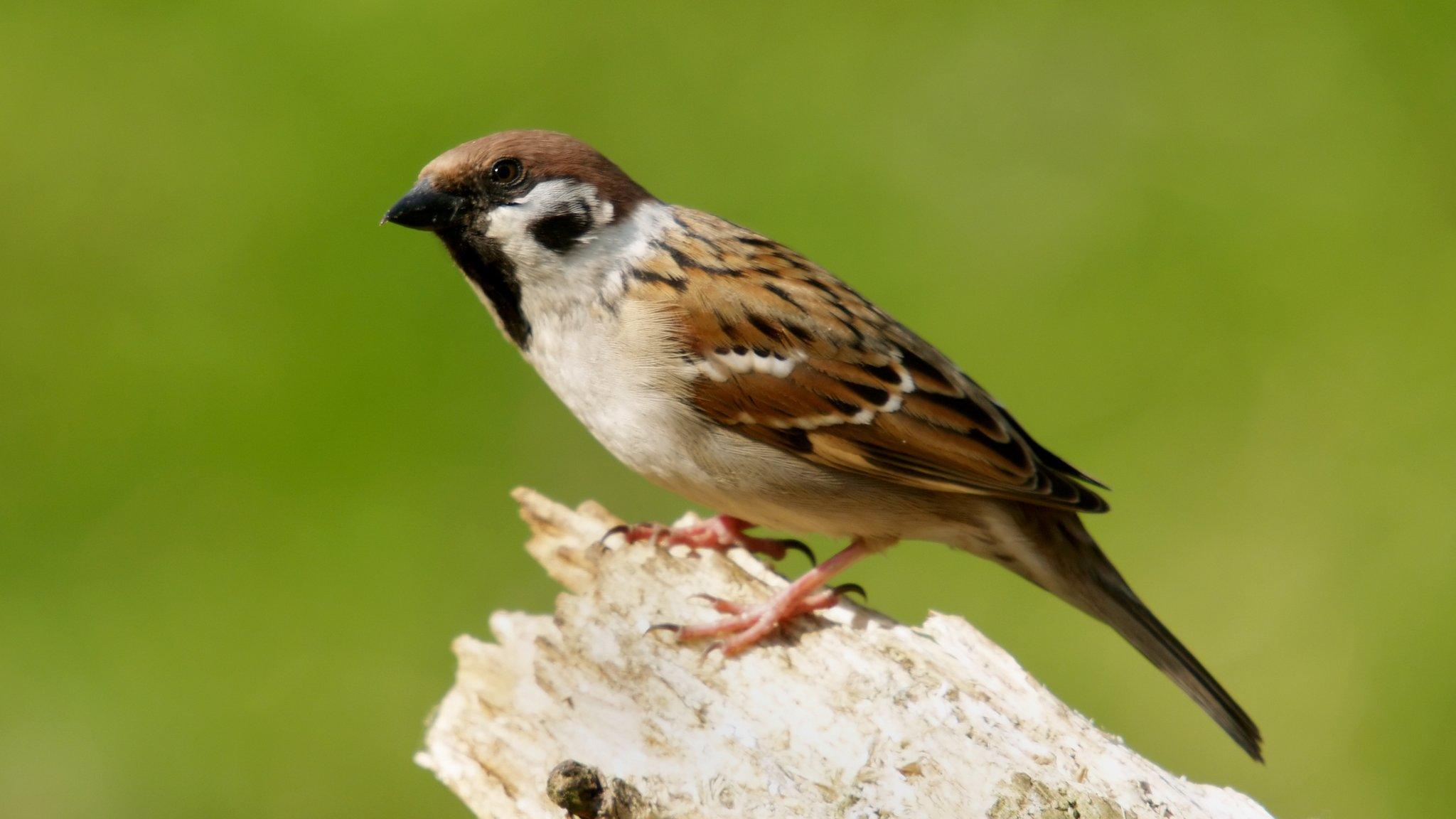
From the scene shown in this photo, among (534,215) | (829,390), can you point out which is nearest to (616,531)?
(829,390)

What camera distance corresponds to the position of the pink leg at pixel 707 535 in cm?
297

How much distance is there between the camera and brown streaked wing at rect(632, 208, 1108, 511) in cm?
277

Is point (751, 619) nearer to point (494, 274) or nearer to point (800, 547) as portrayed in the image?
point (800, 547)

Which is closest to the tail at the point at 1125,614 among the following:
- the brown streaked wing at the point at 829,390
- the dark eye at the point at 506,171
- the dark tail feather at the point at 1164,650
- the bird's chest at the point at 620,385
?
the dark tail feather at the point at 1164,650

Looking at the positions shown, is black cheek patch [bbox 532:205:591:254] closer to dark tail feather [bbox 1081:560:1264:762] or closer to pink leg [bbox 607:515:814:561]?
pink leg [bbox 607:515:814:561]

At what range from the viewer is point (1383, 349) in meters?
4.70

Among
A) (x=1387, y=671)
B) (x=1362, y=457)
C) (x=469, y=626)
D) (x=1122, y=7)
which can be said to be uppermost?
(x=1122, y=7)

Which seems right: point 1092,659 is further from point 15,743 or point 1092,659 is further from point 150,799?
point 15,743

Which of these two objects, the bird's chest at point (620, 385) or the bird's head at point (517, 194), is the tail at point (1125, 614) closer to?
the bird's chest at point (620, 385)

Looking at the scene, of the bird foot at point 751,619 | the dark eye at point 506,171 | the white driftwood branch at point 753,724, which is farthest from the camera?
the dark eye at point 506,171

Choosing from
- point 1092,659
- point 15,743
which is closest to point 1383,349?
point 1092,659

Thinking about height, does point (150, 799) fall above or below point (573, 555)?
below

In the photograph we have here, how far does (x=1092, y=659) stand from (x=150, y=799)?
8.33 ft

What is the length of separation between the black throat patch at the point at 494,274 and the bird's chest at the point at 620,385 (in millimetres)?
57
